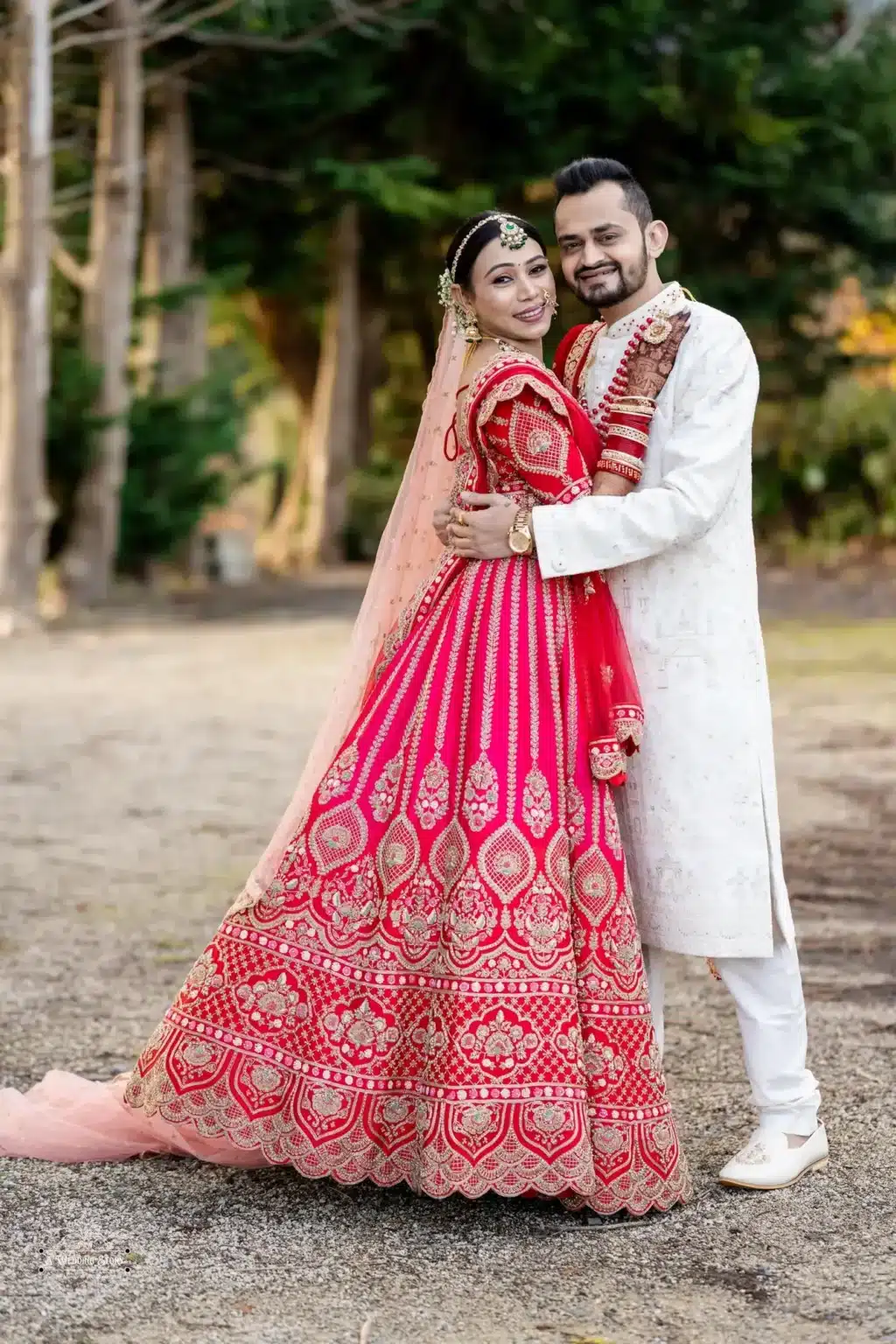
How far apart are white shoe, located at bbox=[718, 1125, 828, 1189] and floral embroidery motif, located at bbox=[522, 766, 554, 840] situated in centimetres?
72

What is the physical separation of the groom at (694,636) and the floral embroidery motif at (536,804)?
24 cm

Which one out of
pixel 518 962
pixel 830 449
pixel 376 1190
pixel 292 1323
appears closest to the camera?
pixel 292 1323

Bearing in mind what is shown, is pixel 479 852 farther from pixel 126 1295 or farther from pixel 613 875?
pixel 126 1295

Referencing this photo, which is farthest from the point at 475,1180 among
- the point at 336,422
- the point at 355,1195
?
the point at 336,422

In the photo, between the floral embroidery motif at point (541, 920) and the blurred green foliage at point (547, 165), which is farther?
the blurred green foliage at point (547, 165)

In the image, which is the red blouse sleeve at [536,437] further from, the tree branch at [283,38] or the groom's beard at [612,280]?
the tree branch at [283,38]

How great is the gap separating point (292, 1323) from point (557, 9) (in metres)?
15.3

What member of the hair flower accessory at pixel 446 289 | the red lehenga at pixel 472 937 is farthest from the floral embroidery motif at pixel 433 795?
the hair flower accessory at pixel 446 289

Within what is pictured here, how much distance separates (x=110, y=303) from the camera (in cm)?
1479

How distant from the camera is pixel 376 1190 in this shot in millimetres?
3430

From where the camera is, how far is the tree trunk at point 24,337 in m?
12.9

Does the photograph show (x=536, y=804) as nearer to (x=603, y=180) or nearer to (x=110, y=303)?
(x=603, y=180)

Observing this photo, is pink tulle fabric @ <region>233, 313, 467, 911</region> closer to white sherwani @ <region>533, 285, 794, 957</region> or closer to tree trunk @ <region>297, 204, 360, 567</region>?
white sherwani @ <region>533, 285, 794, 957</region>

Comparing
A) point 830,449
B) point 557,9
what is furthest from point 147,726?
point 830,449
